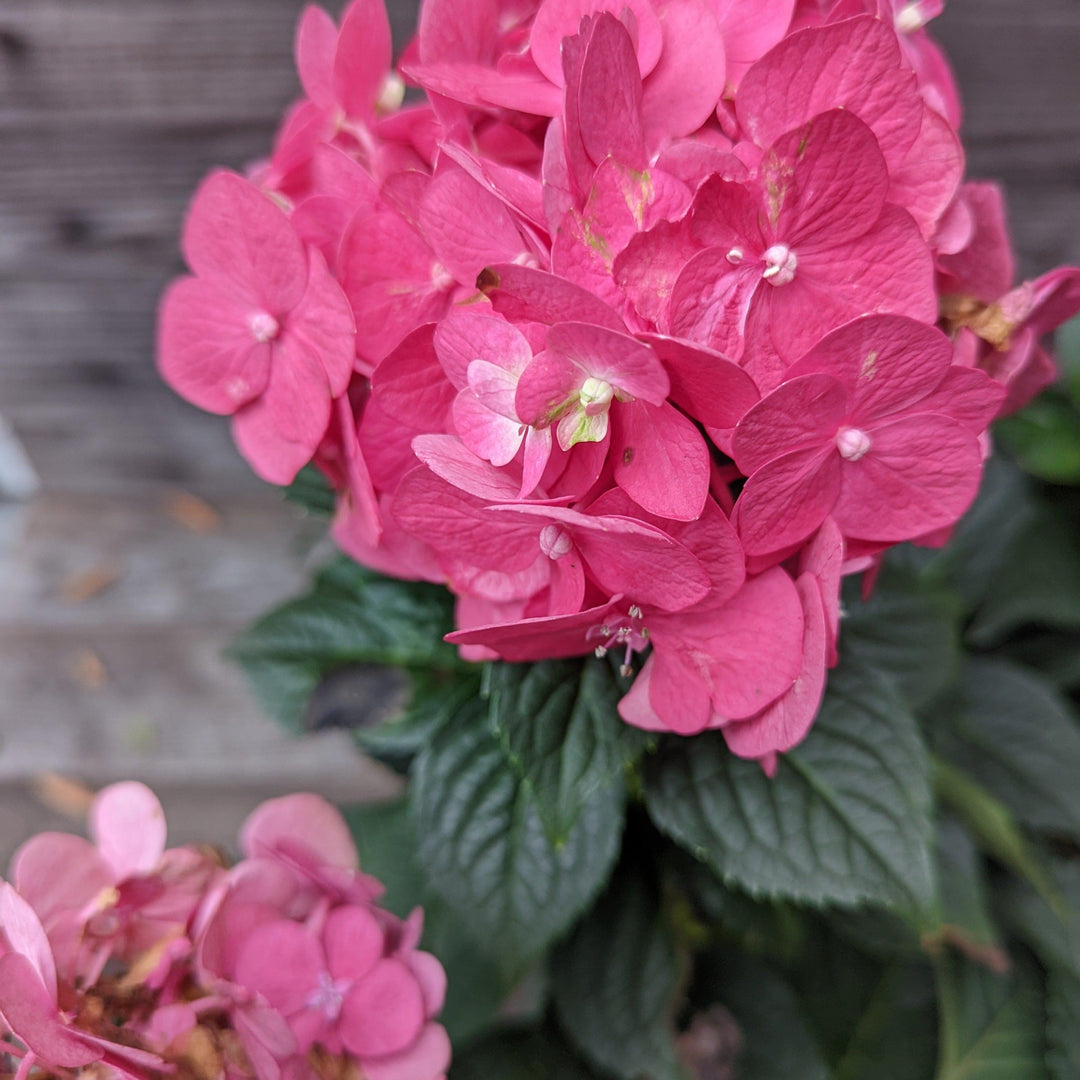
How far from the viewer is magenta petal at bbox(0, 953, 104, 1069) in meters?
0.35

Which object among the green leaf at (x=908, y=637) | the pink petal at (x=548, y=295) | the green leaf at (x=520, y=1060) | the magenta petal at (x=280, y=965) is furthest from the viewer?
the green leaf at (x=520, y=1060)

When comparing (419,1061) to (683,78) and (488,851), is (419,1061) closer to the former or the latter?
(488,851)

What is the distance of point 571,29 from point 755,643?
28 cm

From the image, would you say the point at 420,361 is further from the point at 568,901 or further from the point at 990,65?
the point at 990,65

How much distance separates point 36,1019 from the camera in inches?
14.1

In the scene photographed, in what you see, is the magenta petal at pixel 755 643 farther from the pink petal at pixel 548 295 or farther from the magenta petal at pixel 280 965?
the magenta petal at pixel 280 965

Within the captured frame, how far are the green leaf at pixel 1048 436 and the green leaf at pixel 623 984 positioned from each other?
0.54m

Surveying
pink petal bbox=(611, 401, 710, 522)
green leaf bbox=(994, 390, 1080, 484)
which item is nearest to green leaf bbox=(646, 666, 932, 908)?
pink petal bbox=(611, 401, 710, 522)

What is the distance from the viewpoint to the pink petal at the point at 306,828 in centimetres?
48

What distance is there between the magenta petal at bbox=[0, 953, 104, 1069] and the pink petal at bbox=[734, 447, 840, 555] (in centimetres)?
34

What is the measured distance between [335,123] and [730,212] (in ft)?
0.80

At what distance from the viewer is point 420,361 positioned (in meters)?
0.40

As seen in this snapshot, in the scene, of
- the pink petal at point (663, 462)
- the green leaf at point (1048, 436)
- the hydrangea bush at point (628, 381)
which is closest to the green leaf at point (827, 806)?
the hydrangea bush at point (628, 381)

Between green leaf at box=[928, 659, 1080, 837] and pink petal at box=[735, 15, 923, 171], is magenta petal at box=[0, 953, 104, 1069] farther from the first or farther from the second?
green leaf at box=[928, 659, 1080, 837]
